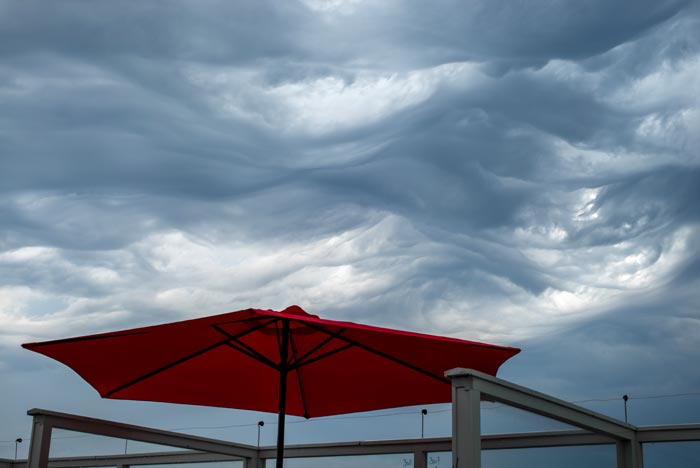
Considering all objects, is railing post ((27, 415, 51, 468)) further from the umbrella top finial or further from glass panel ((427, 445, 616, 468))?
glass panel ((427, 445, 616, 468))

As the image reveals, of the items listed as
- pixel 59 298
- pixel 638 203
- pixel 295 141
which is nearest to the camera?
pixel 295 141

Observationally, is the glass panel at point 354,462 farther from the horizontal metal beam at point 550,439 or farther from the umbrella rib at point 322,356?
the horizontal metal beam at point 550,439

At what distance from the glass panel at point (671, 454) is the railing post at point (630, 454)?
0.06 meters

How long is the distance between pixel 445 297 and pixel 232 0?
5.79 metres

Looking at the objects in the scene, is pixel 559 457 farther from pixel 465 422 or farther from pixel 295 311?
pixel 295 311

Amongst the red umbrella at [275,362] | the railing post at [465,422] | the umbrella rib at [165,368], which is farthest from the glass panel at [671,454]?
the umbrella rib at [165,368]

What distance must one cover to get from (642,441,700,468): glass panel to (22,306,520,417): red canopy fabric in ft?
5.04

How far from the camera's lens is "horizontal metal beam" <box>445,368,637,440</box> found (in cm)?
432

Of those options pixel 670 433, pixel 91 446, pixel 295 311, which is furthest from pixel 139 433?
pixel 670 433

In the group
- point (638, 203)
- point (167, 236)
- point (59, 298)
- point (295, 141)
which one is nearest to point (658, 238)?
point (638, 203)

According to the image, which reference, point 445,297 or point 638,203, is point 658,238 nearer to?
point 638,203

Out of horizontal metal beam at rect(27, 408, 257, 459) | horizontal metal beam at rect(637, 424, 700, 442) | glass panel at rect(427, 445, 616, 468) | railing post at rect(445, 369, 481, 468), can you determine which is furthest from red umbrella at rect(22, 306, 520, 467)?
horizontal metal beam at rect(637, 424, 700, 442)

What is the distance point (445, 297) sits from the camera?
43.7 ft

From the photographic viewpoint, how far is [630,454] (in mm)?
6176
